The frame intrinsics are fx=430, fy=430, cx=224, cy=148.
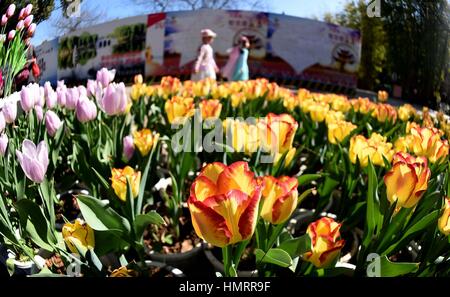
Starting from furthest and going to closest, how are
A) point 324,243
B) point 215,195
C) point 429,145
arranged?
point 429,145, point 324,243, point 215,195

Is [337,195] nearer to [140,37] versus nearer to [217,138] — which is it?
[217,138]

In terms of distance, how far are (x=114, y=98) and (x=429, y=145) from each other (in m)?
0.49

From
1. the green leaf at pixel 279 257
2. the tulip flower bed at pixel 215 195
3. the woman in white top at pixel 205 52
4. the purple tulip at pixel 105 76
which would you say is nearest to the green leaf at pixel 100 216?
the tulip flower bed at pixel 215 195

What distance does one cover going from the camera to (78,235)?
460mm

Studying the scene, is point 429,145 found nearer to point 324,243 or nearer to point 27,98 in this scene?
point 324,243

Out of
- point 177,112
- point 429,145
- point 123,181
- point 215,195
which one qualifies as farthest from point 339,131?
point 215,195

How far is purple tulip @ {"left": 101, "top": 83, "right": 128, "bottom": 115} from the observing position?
68 centimetres

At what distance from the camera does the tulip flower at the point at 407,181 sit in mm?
440

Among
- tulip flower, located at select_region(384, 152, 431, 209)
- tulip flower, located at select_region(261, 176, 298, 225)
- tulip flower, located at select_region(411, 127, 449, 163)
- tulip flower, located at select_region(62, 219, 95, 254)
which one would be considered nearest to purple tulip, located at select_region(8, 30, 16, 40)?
tulip flower, located at select_region(62, 219, 95, 254)

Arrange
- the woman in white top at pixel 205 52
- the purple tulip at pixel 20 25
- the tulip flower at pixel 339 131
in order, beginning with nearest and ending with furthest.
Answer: the purple tulip at pixel 20 25 < the tulip flower at pixel 339 131 < the woman in white top at pixel 205 52

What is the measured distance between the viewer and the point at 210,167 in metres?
0.36

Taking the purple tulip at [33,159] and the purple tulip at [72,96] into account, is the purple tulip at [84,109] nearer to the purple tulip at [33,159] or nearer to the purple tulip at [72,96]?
the purple tulip at [72,96]

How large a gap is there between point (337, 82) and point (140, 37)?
70 centimetres
